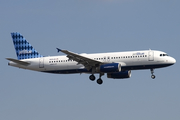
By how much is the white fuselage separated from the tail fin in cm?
207

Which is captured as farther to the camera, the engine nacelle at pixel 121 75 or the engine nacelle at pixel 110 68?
the engine nacelle at pixel 121 75

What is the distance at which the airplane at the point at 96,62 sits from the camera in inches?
2500

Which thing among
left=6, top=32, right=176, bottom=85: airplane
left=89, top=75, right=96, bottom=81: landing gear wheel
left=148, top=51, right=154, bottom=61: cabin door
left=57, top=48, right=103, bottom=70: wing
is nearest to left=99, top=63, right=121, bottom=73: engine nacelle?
left=6, top=32, right=176, bottom=85: airplane

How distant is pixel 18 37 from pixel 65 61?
40.8 ft

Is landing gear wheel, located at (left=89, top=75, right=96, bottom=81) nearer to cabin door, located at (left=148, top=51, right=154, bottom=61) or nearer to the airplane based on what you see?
the airplane

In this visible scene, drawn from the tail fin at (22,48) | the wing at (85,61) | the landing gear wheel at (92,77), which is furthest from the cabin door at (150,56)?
the tail fin at (22,48)

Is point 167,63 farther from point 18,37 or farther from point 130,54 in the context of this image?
point 18,37

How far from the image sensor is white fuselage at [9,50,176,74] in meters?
63.5

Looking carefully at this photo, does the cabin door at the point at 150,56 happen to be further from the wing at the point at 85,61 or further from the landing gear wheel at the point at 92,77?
the landing gear wheel at the point at 92,77

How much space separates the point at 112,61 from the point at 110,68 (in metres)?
2.07

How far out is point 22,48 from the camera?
244 feet

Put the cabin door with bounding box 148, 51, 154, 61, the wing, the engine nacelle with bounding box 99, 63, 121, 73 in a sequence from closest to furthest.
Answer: the engine nacelle with bounding box 99, 63, 121, 73 < the wing < the cabin door with bounding box 148, 51, 154, 61

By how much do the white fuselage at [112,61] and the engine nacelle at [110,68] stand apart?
4.26ft

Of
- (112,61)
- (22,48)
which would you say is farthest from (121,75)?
(22,48)
